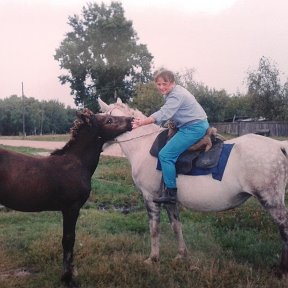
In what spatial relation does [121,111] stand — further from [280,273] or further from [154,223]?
[280,273]

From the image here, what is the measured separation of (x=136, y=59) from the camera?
5691cm

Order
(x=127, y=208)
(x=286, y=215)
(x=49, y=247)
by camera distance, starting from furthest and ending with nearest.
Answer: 1. (x=127, y=208)
2. (x=49, y=247)
3. (x=286, y=215)

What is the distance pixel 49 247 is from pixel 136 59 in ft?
170

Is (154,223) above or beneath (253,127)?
beneath

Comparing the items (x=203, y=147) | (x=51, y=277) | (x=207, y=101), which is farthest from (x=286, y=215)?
(x=207, y=101)

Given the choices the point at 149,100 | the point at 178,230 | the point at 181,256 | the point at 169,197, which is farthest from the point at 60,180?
the point at 149,100

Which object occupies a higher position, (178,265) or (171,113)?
(171,113)

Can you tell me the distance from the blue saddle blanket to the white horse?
60 millimetres

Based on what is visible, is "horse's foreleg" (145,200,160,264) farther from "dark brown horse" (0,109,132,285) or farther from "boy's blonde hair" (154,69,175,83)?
"boy's blonde hair" (154,69,175,83)

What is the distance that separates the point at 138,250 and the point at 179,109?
8.18 ft

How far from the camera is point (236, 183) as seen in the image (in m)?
5.90

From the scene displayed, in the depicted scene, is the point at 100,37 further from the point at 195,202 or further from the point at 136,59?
the point at 195,202

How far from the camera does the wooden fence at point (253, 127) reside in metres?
41.4

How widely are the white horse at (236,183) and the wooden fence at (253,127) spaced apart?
105 ft
